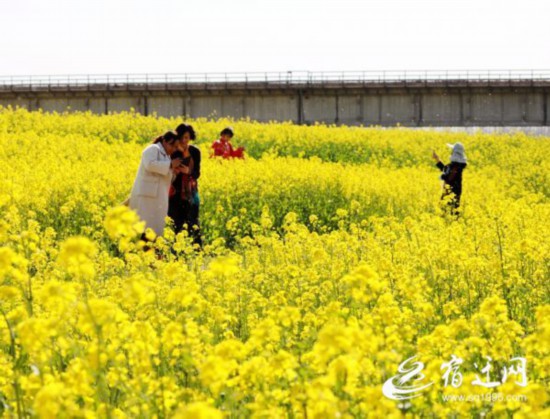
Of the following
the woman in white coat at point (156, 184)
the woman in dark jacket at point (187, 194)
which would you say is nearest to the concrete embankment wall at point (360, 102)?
the woman in dark jacket at point (187, 194)

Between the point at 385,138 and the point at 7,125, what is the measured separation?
43.6ft

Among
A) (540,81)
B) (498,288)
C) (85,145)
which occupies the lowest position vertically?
(498,288)

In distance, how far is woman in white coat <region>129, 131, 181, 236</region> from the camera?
396 inches

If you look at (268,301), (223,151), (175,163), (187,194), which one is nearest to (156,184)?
(175,163)

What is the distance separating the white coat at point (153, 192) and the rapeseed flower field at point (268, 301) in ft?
→ 1.37

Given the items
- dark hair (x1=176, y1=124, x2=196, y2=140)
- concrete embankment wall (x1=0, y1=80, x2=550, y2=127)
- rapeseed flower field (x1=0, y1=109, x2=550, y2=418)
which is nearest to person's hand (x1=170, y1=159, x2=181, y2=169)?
dark hair (x1=176, y1=124, x2=196, y2=140)

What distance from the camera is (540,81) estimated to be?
47312mm

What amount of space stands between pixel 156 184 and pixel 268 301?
4363mm

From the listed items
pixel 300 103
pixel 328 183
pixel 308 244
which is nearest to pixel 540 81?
pixel 300 103

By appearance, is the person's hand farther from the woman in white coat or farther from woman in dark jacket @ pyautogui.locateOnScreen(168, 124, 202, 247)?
woman in dark jacket @ pyautogui.locateOnScreen(168, 124, 202, 247)

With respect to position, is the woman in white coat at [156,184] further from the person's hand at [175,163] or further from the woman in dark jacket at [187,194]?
the woman in dark jacket at [187,194]

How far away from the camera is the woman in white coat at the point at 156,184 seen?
10055mm

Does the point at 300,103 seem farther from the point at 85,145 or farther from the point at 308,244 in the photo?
the point at 308,244

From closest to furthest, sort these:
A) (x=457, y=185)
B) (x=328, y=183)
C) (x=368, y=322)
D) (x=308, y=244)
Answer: (x=368, y=322), (x=308, y=244), (x=457, y=185), (x=328, y=183)
